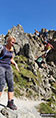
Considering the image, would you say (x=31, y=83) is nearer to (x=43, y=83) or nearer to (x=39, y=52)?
(x=43, y=83)

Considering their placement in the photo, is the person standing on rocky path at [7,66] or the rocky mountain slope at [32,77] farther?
the rocky mountain slope at [32,77]

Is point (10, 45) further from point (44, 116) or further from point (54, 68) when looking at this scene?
point (54, 68)

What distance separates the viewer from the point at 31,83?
31156 mm

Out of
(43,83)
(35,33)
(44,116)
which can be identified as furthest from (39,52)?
(44,116)

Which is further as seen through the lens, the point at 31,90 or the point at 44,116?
the point at 31,90

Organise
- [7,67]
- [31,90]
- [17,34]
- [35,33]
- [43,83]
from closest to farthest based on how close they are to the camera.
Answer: [7,67]
[31,90]
[43,83]
[17,34]
[35,33]

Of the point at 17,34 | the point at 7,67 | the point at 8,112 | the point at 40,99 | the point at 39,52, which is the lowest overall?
the point at 40,99

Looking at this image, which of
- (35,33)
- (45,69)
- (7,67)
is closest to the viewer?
(7,67)

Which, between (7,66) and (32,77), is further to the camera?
(32,77)

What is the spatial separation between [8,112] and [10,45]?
2386 millimetres

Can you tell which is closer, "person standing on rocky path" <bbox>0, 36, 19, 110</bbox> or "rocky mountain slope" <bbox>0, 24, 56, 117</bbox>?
"person standing on rocky path" <bbox>0, 36, 19, 110</bbox>

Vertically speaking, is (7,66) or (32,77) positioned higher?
(7,66)

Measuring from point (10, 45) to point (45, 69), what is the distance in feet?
153

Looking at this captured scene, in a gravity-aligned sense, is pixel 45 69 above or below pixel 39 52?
below
